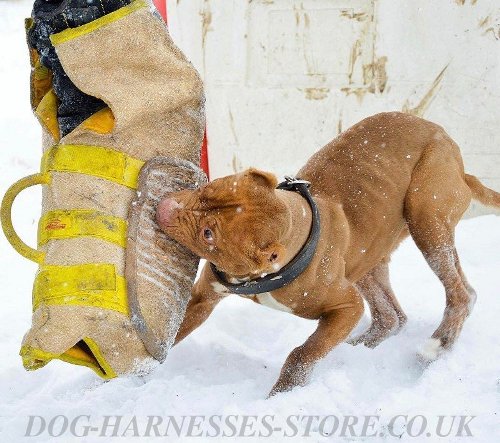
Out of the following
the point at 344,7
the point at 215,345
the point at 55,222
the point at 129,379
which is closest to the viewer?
the point at 55,222

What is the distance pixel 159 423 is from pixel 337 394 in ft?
2.71

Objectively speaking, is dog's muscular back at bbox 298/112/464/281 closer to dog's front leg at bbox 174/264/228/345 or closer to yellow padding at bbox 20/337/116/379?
dog's front leg at bbox 174/264/228/345

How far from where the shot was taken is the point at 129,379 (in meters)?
3.54

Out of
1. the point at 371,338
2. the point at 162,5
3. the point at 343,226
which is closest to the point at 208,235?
the point at 343,226

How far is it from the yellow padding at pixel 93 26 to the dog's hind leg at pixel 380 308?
2351 mm

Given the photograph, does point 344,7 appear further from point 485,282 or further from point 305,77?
point 485,282

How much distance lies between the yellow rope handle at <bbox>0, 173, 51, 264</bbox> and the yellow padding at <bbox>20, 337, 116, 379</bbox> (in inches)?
15.0

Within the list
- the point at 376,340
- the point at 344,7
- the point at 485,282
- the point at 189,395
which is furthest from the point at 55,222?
the point at 344,7

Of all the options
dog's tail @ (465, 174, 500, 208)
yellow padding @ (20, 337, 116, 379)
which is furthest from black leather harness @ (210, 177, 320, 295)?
dog's tail @ (465, 174, 500, 208)

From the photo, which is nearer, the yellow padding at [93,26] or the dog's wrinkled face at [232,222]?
the yellow padding at [93,26]

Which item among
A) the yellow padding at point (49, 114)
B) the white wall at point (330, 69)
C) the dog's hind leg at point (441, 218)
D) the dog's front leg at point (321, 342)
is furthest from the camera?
the white wall at point (330, 69)

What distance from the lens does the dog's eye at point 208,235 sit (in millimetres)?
3113

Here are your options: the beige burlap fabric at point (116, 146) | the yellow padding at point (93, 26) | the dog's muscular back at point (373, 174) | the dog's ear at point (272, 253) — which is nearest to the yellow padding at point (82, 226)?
the beige burlap fabric at point (116, 146)

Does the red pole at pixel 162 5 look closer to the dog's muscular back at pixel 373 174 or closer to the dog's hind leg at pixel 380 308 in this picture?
the dog's muscular back at pixel 373 174
